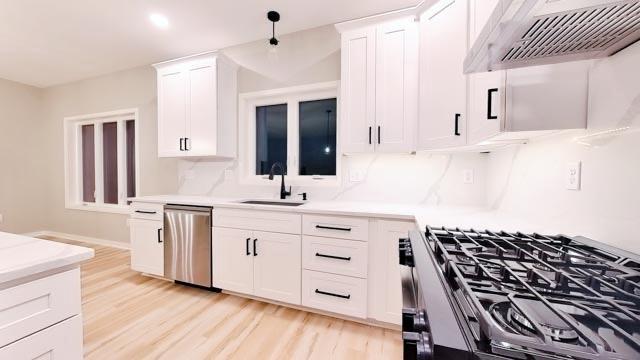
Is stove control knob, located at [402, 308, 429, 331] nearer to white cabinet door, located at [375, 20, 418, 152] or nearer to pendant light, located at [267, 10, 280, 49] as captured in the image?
white cabinet door, located at [375, 20, 418, 152]

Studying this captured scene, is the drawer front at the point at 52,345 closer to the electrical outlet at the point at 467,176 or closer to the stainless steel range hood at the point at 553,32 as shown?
the stainless steel range hood at the point at 553,32

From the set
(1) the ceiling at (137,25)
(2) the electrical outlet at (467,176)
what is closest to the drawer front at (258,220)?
(2) the electrical outlet at (467,176)

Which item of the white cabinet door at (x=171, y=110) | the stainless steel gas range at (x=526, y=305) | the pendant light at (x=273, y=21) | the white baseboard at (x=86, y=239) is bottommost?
the white baseboard at (x=86, y=239)

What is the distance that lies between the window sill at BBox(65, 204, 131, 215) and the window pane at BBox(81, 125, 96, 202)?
18cm

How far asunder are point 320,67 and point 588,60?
204 cm

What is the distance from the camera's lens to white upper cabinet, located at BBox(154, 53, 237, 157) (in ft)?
8.91

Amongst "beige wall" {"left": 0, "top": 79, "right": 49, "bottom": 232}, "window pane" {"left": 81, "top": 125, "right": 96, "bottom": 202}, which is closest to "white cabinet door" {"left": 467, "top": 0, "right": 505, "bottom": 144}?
"window pane" {"left": 81, "top": 125, "right": 96, "bottom": 202}

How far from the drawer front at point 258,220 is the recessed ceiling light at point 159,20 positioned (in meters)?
1.87

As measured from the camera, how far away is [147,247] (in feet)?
8.92

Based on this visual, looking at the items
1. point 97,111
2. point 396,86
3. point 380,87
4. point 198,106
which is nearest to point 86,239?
point 97,111

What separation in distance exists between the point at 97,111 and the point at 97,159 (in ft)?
2.51

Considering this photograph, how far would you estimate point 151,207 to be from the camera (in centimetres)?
268

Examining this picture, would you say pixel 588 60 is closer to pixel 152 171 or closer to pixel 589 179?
pixel 589 179

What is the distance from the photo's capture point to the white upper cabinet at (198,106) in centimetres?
271
